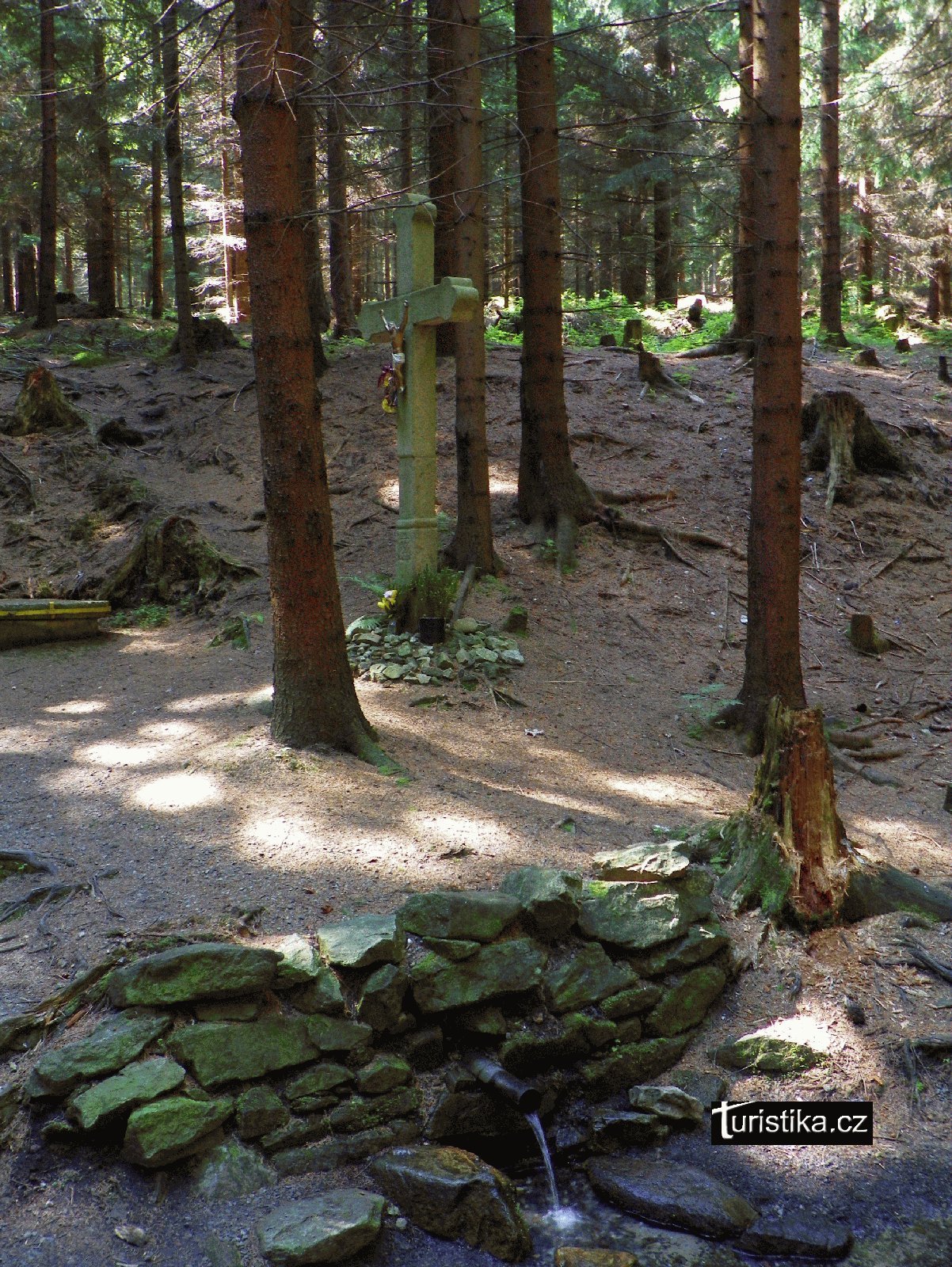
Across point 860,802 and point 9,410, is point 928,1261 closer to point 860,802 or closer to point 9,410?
point 860,802

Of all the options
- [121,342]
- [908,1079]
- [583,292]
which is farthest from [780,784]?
[583,292]

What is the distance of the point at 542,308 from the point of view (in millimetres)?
10734

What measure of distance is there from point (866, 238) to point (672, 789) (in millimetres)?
24635

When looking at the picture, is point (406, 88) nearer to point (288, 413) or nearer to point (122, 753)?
point (288, 413)

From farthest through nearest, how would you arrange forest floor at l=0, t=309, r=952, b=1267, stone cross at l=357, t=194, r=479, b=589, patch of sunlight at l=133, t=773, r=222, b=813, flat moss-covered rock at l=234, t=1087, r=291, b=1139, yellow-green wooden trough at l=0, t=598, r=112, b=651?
yellow-green wooden trough at l=0, t=598, r=112, b=651 < stone cross at l=357, t=194, r=479, b=589 < patch of sunlight at l=133, t=773, r=222, b=813 < forest floor at l=0, t=309, r=952, b=1267 < flat moss-covered rock at l=234, t=1087, r=291, b=1139

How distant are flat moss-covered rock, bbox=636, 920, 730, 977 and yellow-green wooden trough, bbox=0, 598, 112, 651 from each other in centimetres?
745

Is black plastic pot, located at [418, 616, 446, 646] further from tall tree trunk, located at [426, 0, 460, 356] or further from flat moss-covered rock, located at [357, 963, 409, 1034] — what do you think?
flat moss-covered rock, located at [357, 963, 409, 1034]

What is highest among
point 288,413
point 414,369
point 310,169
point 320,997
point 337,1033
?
point 310,169

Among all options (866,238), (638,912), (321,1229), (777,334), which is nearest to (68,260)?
(866,238)

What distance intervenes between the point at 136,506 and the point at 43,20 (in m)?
12.3

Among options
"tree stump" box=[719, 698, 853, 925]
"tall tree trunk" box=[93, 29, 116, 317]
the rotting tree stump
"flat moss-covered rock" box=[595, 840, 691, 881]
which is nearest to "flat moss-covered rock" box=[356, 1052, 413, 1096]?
"flat moss-covered rock" box=[595, 840, 691, 881]

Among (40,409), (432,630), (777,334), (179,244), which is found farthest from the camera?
(179,244)

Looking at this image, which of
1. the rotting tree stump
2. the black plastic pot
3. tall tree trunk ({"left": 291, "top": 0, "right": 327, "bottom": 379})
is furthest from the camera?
the rotting tree stump

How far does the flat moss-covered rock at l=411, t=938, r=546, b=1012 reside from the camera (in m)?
4.18
